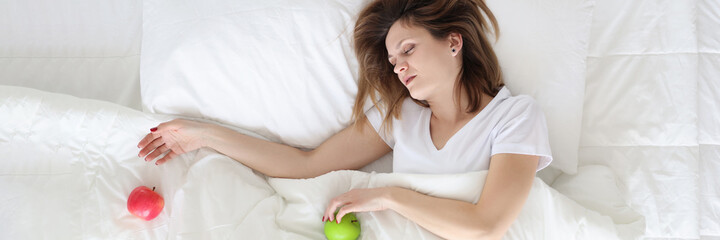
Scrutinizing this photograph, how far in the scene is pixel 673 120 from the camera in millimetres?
1602

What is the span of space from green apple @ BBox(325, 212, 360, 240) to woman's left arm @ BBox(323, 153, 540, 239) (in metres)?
0.02

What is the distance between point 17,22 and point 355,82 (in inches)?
Result: 49.5

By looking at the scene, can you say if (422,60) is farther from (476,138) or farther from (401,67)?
(476,138)

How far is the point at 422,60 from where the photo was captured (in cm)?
150

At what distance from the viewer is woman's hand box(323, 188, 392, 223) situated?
141 cm

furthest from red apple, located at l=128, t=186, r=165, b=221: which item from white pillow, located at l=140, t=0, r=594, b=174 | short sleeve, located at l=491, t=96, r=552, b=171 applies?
short sleeve, located at l=491, t=96, r=552, b=171

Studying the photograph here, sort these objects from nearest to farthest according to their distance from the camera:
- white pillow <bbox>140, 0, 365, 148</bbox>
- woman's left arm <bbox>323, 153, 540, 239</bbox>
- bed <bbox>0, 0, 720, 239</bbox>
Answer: woman's left arm <bbox>323, 153, 540, 239</bbox> < bed <bbox>0, 0, 720, 239</bbox> < white pillow <bbox>140, 0, 365, 148</bbox>

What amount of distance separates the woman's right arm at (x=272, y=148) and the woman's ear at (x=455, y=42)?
1.21 feet

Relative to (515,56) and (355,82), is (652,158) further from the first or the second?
(355,82)

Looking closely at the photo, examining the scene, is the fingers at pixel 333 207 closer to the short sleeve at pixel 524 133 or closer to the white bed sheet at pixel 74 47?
the short sleeve at pixel 524 133

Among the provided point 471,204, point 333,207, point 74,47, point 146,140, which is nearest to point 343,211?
point 333,207

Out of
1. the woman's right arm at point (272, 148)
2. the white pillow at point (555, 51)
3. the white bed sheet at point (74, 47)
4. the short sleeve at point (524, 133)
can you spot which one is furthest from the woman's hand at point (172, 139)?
the white pillow at point (555, 51)

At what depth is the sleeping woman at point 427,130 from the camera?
1.37 m

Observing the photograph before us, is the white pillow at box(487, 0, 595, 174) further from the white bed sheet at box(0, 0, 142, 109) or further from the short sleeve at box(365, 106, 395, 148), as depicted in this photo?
the white bed sheet at box(0, 0, 142, 109)
